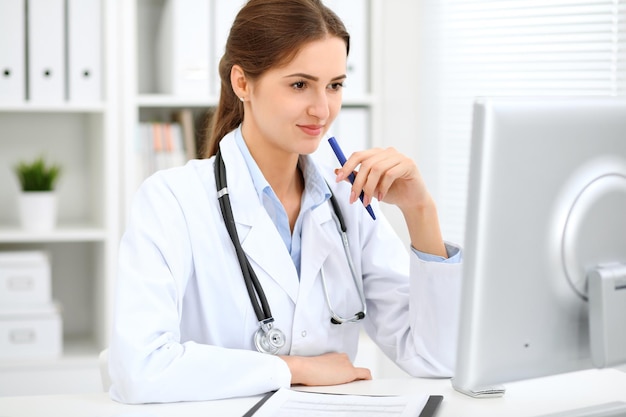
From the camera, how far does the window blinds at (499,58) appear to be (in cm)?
230

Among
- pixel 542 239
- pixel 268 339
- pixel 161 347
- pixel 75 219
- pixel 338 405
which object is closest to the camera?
pixel 542 239

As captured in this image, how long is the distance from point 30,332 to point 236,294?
1.26 meters

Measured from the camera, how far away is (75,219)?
2947 mm

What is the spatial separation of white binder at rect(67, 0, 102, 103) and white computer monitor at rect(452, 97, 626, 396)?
189 cm

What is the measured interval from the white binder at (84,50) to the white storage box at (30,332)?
2.18ft

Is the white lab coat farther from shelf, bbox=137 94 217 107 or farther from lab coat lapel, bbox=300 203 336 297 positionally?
shelf, bbox=137 94 217 107

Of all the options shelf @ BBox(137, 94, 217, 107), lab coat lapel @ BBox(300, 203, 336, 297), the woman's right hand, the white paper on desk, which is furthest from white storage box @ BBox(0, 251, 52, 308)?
the white paper on desk

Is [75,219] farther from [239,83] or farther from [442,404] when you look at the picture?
[442,404]

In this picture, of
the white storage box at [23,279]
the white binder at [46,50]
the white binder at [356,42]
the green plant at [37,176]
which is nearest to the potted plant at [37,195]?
the green plant at [37,176]

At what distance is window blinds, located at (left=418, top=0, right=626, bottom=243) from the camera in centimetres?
230

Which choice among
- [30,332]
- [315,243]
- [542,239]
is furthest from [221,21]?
[542,239]

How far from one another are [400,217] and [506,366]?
72.1 inches

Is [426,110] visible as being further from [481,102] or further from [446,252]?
[481,102]

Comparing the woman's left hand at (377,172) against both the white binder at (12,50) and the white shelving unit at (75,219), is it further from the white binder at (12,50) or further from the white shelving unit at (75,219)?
the white binder at (12,50)
